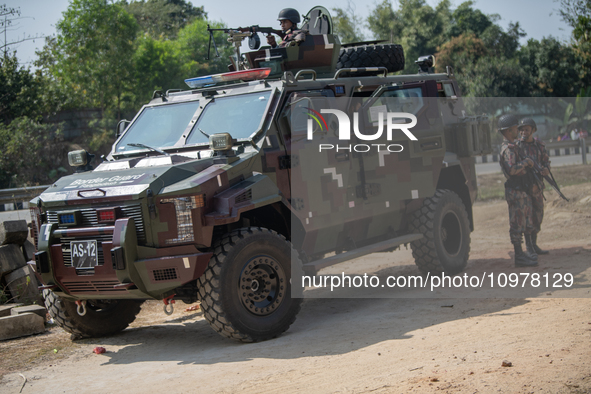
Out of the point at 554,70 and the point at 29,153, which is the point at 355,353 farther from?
the point at 554,70

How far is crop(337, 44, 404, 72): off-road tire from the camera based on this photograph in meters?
8.50

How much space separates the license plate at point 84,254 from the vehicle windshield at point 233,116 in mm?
1547

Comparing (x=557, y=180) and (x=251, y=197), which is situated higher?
(x=251, y=197)

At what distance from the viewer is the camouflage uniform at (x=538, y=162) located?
865 cm

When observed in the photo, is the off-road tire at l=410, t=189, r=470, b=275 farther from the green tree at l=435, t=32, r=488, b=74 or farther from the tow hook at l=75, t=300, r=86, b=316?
the green tree at l=435, t=32, r=488, b=74

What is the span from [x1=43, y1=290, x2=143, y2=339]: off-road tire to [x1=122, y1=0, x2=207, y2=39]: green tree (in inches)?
1703

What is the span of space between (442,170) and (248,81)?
291 centimetres

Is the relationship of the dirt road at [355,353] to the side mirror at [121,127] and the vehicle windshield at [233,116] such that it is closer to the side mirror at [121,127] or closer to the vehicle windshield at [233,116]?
the vehicle windshield at [233,116]

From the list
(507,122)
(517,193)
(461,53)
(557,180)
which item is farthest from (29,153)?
(461,53)

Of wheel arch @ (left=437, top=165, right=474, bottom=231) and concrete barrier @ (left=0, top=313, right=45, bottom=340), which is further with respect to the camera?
wheel arch @ (left=437, top=165, right=474, bottom=231)

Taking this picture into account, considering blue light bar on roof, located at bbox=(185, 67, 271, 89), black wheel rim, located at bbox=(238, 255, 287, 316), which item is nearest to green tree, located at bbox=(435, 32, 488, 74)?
blue light bar on roof, located at bbox=(185, 67, 271, 89)

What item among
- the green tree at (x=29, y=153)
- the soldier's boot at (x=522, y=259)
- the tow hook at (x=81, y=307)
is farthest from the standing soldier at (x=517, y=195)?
the green tree at (x=29, y=153)

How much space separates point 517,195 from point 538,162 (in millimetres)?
556

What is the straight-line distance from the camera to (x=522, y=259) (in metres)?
8.38
